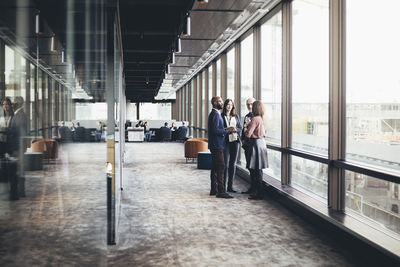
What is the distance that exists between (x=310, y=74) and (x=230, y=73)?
4.97 m

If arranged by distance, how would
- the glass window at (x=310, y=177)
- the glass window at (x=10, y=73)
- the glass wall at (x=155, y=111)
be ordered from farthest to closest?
the glass wall at (x=155, y=111) < the glass window at (x=310, y=177) < the glass window at (x=10, y=73)

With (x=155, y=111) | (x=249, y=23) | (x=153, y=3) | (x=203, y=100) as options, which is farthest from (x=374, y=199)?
(x=155, y=111)

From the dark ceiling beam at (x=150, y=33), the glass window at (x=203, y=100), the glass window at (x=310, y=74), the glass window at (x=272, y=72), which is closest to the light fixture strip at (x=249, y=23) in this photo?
the glass window at (x=272, y=72)

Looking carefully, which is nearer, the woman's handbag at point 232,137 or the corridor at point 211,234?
the corridor at point 211,234

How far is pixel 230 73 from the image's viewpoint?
33.8 ft

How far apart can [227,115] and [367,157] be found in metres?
2.63

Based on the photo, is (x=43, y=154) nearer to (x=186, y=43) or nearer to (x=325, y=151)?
(x=325, y=151)

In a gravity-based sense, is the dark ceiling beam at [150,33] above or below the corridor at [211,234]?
above

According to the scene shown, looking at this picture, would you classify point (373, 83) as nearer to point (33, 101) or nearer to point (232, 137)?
point (232, 137)

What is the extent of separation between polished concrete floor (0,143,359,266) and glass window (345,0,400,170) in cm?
104

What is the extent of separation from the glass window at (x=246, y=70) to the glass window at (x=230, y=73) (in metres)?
0.68

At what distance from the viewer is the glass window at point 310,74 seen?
501cm

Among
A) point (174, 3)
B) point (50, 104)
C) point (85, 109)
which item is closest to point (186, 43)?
point (174, 3)

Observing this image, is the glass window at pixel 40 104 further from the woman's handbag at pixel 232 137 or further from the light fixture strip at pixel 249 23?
the light fixture strip at pixel 249 23
